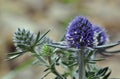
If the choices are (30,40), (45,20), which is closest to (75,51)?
(30,40)

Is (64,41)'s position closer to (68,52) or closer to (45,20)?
(68,52)

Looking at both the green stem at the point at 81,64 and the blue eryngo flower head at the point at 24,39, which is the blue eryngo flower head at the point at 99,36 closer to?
the green stem at the point at 81,64

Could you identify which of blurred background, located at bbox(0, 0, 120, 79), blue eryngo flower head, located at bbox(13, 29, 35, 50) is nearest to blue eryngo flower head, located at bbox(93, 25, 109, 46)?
blue eryngo flower head, located at bbox(13, 29, 35, 50)

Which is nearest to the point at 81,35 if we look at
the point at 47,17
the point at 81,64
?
the point at 81,64

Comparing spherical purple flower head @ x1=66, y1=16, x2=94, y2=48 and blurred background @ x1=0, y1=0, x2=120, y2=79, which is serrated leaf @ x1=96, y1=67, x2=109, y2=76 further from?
blurred background @ x1=0, y1=0, x2=120, y2=79

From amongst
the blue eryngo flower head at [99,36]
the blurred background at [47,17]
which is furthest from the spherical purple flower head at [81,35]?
the blurred background at [47,17]
